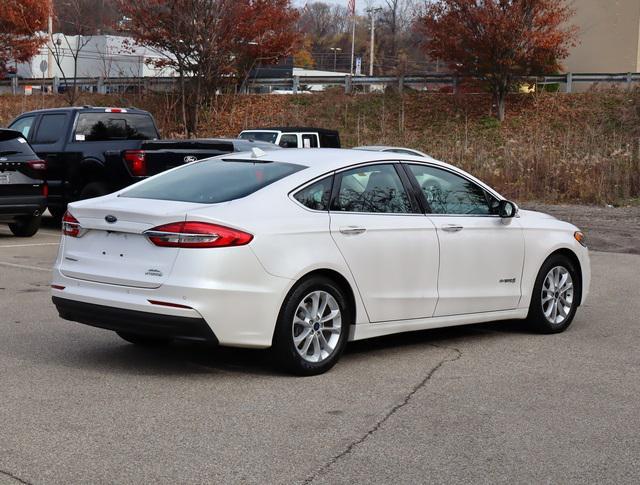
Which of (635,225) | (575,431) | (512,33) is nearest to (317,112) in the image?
(512,33)

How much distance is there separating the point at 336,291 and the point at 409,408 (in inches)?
46.1

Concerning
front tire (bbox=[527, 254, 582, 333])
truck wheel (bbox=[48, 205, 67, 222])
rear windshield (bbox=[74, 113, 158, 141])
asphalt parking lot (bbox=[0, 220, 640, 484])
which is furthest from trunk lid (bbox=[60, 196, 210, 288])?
truck wheel (bbox=[48, 205, 67, 222])

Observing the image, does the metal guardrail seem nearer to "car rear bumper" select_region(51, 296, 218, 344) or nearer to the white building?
the white building

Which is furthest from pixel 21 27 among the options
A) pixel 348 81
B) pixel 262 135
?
pixel 262 135

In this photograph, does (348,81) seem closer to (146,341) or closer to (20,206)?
(20,206)

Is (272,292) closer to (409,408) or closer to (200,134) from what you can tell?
(409,408)

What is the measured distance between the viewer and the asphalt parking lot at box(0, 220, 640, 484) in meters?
5.05

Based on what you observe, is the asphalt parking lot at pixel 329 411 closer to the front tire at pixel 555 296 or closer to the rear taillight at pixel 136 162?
the front tire at pixel 555 296

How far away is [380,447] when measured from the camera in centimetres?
541

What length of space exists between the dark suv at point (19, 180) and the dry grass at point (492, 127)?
444 inches

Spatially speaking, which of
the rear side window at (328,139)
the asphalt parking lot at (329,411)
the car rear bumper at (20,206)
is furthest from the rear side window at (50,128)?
the rear side window at (328,139)

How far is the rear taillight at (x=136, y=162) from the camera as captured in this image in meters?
15.1

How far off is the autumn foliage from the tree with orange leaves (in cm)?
1727

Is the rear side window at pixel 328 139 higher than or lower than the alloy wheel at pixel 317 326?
higher
